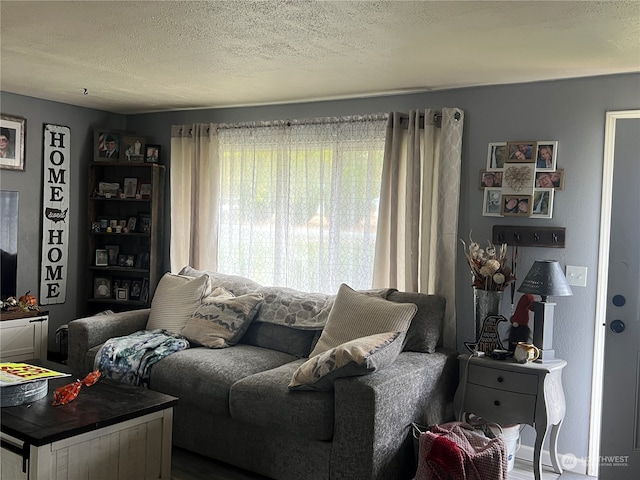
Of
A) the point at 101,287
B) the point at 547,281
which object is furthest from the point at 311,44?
the point at 101,287

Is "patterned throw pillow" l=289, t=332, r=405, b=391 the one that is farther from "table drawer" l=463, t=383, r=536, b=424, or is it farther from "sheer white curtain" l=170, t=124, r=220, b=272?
"sheer white curtain" l=170, t=124, r=220, b=272

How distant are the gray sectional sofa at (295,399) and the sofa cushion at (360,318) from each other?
163 millimetres

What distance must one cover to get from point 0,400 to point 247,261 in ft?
8.06

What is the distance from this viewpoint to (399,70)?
3.62 meters

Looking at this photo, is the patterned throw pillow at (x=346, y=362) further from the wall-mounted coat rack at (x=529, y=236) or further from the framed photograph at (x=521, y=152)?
the framed photograph at (x=521, y=152)

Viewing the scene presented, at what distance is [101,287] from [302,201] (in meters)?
2.15

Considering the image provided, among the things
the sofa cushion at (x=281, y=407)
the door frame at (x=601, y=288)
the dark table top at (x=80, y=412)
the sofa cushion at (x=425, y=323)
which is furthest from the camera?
the sofa cushion at (x=425, y=323)

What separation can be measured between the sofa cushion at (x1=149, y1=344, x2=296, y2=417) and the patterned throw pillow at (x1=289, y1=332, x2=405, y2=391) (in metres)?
0.31

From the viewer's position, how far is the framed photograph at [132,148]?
5488 millimetres

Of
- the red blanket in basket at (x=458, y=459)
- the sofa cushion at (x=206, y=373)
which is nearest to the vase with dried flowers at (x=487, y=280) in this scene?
the red blanket in basket at (x=458, y=459)

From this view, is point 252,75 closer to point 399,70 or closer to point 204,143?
point 399,70

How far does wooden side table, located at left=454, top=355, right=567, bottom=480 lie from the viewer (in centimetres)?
327

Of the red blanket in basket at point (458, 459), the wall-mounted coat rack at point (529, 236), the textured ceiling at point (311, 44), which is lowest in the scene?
the red blanket in basket at point (458, 459)

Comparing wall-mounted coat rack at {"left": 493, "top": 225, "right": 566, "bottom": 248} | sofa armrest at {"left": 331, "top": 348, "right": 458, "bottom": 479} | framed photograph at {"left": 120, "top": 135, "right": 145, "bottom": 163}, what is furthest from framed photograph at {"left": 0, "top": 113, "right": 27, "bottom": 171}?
wall-mounted coat rack at {"left": 493, "top": 225, "right": 566, "bottom": 248}
